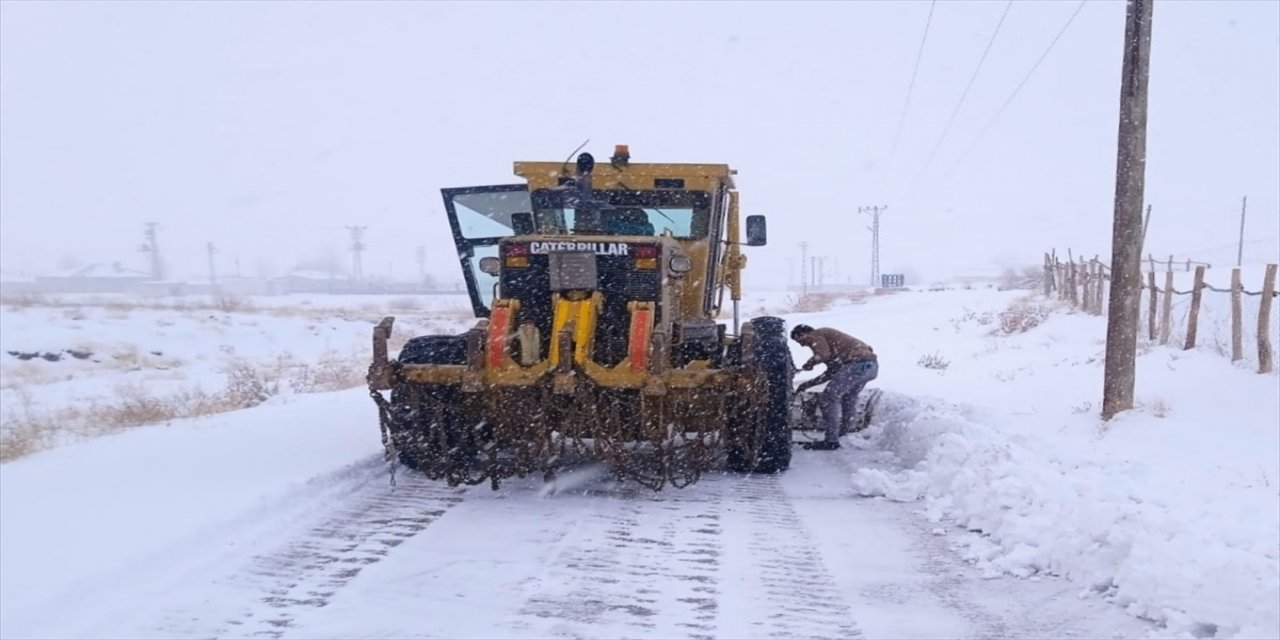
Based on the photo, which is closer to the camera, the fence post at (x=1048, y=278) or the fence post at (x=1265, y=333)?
the fence post at (x=1265, y=333)

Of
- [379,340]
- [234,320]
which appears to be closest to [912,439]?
[379,340]

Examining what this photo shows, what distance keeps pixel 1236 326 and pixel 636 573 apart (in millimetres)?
10889

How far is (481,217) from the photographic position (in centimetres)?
933

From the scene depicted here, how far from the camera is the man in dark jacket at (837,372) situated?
9.35m

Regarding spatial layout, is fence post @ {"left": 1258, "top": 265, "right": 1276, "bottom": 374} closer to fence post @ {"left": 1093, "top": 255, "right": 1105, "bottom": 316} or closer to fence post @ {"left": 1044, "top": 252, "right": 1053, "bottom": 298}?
fence post @ {"left": 1093, "top": 255, "right": 1105, "bottom": 316}

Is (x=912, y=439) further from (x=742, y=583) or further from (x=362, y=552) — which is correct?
(x=362, y=552)

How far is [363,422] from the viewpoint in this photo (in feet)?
33.5

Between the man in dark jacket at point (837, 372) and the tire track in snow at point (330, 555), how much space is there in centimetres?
372

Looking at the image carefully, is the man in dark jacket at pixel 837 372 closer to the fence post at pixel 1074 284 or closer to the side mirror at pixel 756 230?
the side mirror at pixel 756 230

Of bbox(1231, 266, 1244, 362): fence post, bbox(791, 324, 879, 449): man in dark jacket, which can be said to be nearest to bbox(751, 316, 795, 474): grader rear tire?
bbox(791, 324, 879, 449): man in dark jacket

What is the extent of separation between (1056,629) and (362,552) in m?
3.64

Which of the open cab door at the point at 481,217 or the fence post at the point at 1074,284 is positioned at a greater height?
the open cab door at the point at 481,217

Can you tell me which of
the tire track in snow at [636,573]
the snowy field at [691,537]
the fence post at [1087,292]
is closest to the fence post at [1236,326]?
the snowy field at [691,537]

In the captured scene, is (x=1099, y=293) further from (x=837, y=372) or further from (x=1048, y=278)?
(x=837, y=372)
